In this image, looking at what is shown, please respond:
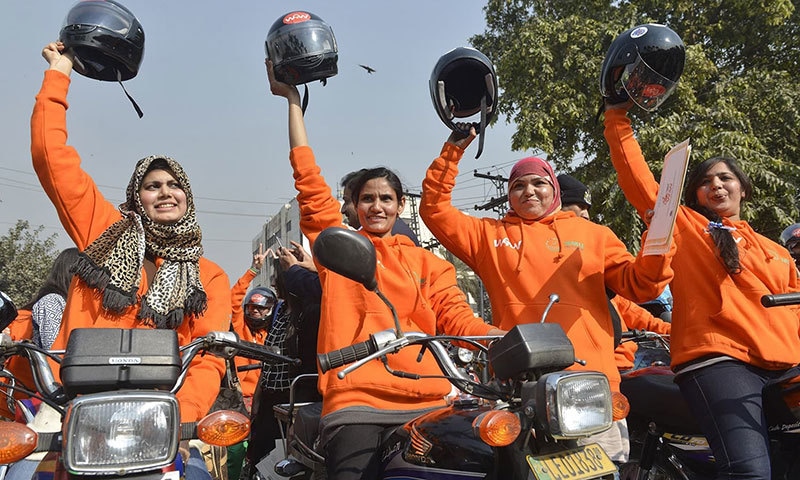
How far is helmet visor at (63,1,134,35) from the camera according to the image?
3037 mm

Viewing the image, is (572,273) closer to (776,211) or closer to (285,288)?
(285,288)

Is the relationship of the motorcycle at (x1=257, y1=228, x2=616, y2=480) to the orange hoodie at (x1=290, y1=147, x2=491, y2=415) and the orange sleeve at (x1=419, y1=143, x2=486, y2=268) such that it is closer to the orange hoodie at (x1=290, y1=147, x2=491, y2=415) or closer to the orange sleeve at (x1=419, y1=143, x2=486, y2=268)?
the orange hoodie at (x1=290, y1=147, x2=491, y2=415)

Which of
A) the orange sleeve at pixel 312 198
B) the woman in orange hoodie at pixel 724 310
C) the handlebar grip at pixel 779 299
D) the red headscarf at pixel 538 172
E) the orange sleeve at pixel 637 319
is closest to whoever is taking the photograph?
the handlebar grip at pixel 779 299

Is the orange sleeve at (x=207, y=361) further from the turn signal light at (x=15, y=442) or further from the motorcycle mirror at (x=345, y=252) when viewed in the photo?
the motorcycle mirror at (x=345, y=252)

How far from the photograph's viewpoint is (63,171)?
272 cm

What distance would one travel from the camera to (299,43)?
10.4ft

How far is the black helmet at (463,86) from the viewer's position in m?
3.26

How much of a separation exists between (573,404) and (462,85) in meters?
1.90

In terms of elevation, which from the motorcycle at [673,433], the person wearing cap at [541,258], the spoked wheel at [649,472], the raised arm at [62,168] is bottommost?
the spoked wheel at [649,472]

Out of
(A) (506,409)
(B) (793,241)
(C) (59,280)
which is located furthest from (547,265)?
(B) (793,241)

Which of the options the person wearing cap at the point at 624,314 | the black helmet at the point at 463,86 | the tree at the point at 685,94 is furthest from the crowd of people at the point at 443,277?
the tree at the point at 685,94

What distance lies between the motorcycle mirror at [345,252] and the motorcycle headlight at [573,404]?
0.60 meters

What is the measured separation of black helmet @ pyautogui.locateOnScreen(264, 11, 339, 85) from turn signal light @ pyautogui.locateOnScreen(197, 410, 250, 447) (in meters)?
1.79

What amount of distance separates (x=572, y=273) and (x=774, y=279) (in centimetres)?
88
